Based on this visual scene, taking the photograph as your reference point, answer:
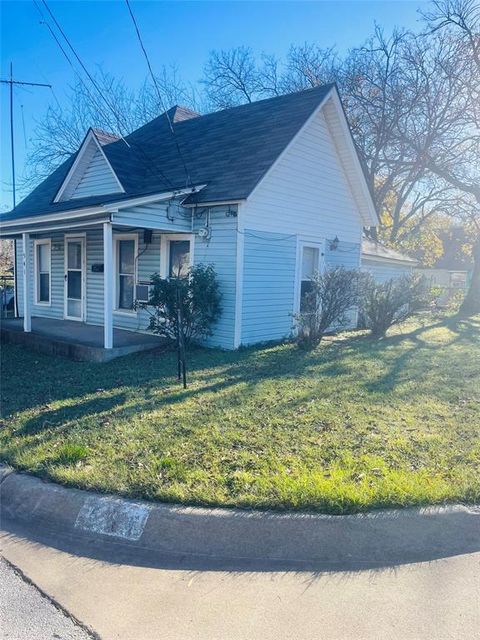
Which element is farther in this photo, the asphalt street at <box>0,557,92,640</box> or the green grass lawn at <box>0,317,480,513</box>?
the green grass lawn at <box>0,317,480,513</box>

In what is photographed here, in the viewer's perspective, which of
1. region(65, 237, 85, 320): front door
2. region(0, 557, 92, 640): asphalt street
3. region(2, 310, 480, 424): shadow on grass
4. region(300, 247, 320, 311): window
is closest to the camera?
region(0, 557, 92, 640): asphalt street

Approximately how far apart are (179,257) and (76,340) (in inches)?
117

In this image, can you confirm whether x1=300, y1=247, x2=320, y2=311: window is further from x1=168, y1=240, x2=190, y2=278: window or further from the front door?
the front door

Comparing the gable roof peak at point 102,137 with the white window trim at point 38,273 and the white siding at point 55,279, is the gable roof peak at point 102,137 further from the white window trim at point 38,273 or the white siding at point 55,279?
the white window trim at point 38,273

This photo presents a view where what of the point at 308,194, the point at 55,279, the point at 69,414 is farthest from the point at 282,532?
the point at 55,279

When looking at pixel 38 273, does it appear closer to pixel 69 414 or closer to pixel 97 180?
pixel 97 180

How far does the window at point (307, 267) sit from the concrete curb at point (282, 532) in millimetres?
8577

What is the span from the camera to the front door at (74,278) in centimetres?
1307

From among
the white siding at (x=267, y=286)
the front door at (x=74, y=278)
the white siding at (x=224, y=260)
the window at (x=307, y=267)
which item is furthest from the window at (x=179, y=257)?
the front door at (x=74, y=278)

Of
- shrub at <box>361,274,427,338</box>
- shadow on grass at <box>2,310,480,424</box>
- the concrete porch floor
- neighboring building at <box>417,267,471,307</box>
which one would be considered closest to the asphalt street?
shadow on grass at <box>2,310,480,424</box>

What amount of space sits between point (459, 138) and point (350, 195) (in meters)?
11.5

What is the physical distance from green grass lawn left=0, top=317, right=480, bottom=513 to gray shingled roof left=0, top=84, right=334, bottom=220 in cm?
401

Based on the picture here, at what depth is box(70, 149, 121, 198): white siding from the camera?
11992 mm

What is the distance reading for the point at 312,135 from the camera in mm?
11602
